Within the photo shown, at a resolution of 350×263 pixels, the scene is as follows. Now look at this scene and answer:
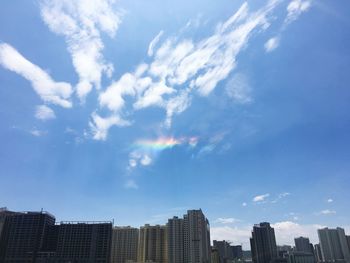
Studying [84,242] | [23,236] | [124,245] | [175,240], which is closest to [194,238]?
[175,240]

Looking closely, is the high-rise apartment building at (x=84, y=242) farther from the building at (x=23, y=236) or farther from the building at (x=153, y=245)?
the building at (x=153, y=245)

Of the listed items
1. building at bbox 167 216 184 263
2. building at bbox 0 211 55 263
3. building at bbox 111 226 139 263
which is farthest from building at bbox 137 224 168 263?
building at bbox 0 211 55 263

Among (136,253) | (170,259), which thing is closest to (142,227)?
(136,253)

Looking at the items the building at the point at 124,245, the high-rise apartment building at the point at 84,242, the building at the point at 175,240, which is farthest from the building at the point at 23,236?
the building at the point at 175,240

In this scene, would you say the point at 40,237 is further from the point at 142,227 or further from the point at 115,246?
the point at 142,227

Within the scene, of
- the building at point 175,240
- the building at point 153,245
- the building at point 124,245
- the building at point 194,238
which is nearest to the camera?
the building at point 194,238

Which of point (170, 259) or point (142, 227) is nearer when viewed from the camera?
point (170, 259)

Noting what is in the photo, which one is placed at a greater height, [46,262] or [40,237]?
[40,237]
